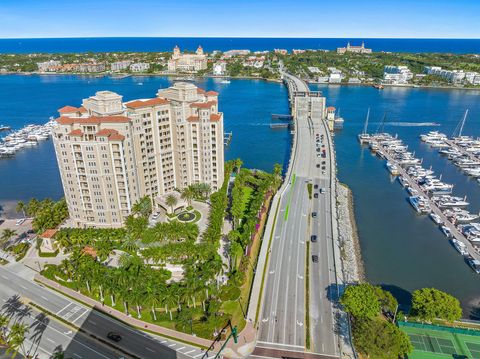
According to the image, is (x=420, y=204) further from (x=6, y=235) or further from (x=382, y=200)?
Result: (x=6, y=235)

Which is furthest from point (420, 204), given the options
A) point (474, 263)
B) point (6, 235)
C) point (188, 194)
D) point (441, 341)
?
point (6, 235)

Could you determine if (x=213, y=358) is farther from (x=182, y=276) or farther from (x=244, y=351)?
(x=182, y=276)

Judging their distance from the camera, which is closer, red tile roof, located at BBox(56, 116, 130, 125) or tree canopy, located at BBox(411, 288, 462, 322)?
tree canopy, located at BBox(411, 288, 462, 322)

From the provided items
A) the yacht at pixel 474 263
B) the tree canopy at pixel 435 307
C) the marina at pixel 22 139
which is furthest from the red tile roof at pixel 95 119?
the marina at pixel 22 139

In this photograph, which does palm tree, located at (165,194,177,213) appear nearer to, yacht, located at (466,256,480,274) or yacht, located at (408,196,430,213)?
yacht, located at (466,256,480,274)

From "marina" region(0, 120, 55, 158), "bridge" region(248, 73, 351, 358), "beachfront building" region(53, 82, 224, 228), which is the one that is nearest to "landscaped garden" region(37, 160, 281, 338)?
"bridge" region(248, 73, 351, 358)

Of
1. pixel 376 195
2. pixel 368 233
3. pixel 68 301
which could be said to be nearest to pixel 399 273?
pixel 368 233
